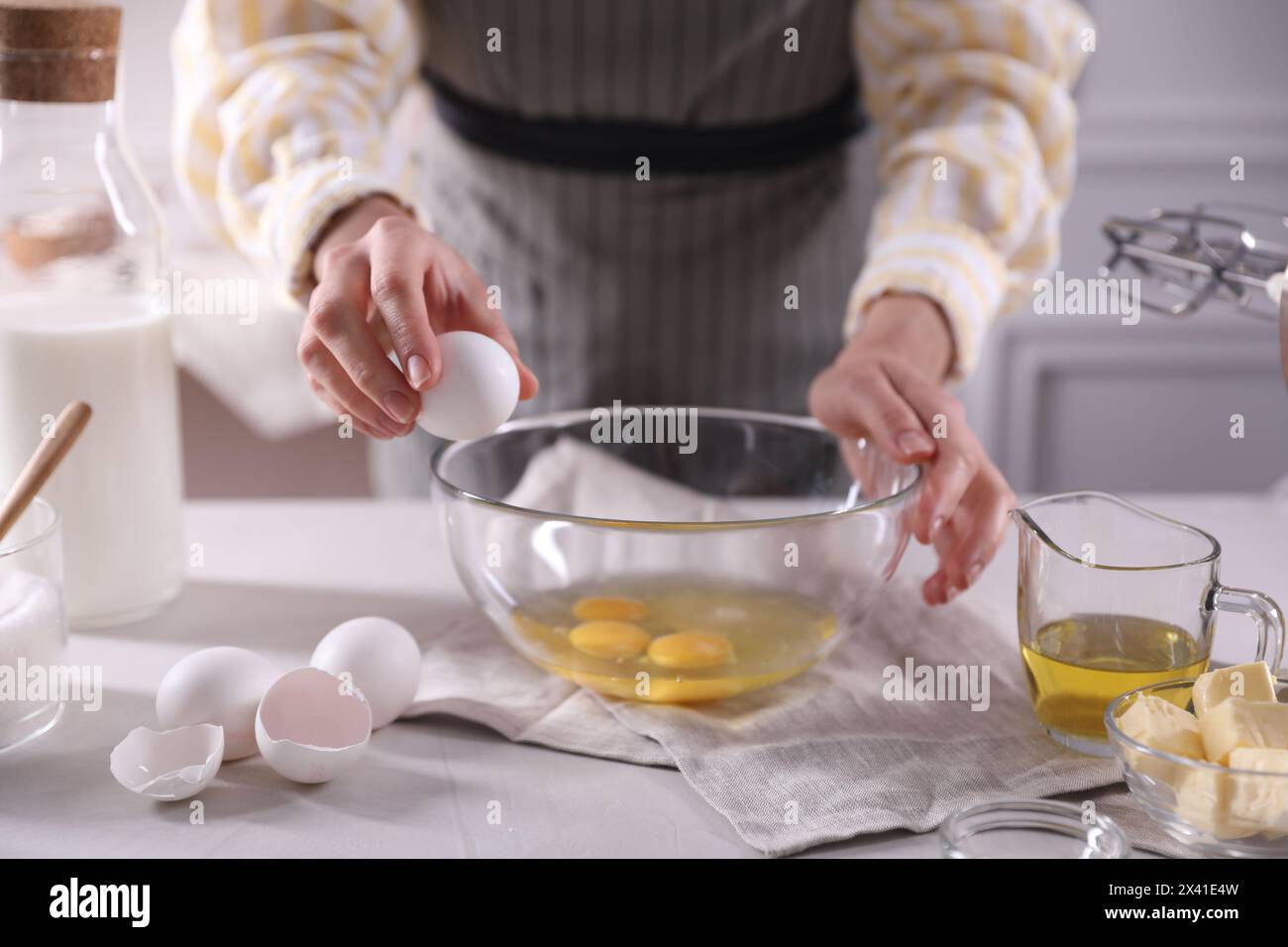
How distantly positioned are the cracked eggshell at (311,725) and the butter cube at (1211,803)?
43 centimetres

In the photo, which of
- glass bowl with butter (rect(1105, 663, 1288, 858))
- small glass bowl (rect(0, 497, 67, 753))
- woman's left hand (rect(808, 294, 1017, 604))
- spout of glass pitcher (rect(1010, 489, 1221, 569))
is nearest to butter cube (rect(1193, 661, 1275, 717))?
glass bowl with butter (rect(1105, 663, 1288, 858))

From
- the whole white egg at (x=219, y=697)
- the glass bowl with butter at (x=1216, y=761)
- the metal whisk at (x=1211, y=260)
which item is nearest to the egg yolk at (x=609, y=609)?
the whole white egg at (x=219, y=697)

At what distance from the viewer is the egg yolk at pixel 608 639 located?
0.83 metres

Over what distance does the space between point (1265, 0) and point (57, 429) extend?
7.62 feet

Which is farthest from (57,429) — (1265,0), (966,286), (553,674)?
(1265,0)

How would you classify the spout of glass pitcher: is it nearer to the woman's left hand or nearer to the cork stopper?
the woman's left hand

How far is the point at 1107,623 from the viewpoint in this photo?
75cm

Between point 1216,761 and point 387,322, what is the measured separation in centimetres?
50

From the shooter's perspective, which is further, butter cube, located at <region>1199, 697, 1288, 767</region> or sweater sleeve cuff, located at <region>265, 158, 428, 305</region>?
sweater sleeve cuff, located at <region>265, 158, 428, 305</region>

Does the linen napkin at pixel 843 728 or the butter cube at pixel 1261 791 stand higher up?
the butter cube at pixel 1261 791

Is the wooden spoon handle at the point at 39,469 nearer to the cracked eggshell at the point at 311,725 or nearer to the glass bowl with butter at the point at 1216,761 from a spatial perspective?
the cracked eggshell at the point at 311,725

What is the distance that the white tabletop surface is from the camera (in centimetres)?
67

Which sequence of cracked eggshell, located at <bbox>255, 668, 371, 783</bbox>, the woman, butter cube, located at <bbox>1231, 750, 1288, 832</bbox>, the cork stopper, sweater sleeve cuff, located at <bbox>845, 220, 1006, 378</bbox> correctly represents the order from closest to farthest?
butter cube, located at <bbox>1231, 750, 1288, 832</bbox>
cracked eggshell, located at <bbox>255, 668, 371, 783</bbox>
the cork stopper
the woman
sweater sleeve cuff, located at <bbox>845, 220, 1006, 378</bbox>

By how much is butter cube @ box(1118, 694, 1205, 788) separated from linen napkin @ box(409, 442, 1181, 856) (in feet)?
0.17
